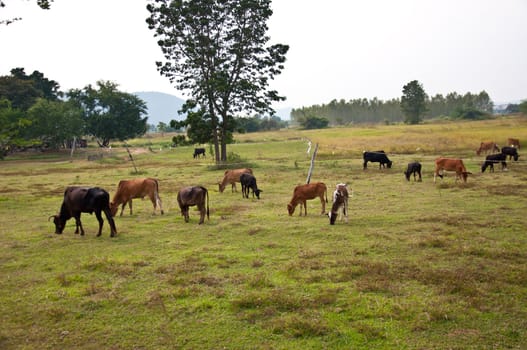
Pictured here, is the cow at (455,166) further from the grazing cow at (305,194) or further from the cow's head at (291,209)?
the cow's head at (291,209)

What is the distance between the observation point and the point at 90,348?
253 inches

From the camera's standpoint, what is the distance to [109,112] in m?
69.2

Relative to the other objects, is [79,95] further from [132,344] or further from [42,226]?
[132,344]

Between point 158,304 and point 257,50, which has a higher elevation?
point 257,50

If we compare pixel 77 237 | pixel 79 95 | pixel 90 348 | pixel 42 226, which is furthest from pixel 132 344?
pixel 79 95

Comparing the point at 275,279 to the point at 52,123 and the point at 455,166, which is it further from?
the point at 52,123

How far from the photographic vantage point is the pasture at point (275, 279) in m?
6.61

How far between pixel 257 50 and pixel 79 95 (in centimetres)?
4769

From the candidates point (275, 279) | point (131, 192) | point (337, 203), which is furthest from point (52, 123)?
point (275, 279)

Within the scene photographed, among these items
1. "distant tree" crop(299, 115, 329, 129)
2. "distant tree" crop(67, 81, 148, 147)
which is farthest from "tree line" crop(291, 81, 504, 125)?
"distant tree" crop(67, 81, 148, 147)

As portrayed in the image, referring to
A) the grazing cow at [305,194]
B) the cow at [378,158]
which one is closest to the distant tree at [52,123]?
the cow at [378,158]

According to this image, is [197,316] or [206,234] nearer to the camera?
[197,316]

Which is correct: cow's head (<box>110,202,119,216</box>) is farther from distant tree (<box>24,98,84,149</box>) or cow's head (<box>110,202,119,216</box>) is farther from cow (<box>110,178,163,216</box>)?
distant tree (<box>24,98,84,149</box>)

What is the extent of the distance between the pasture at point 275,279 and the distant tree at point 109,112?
53.8 metres
